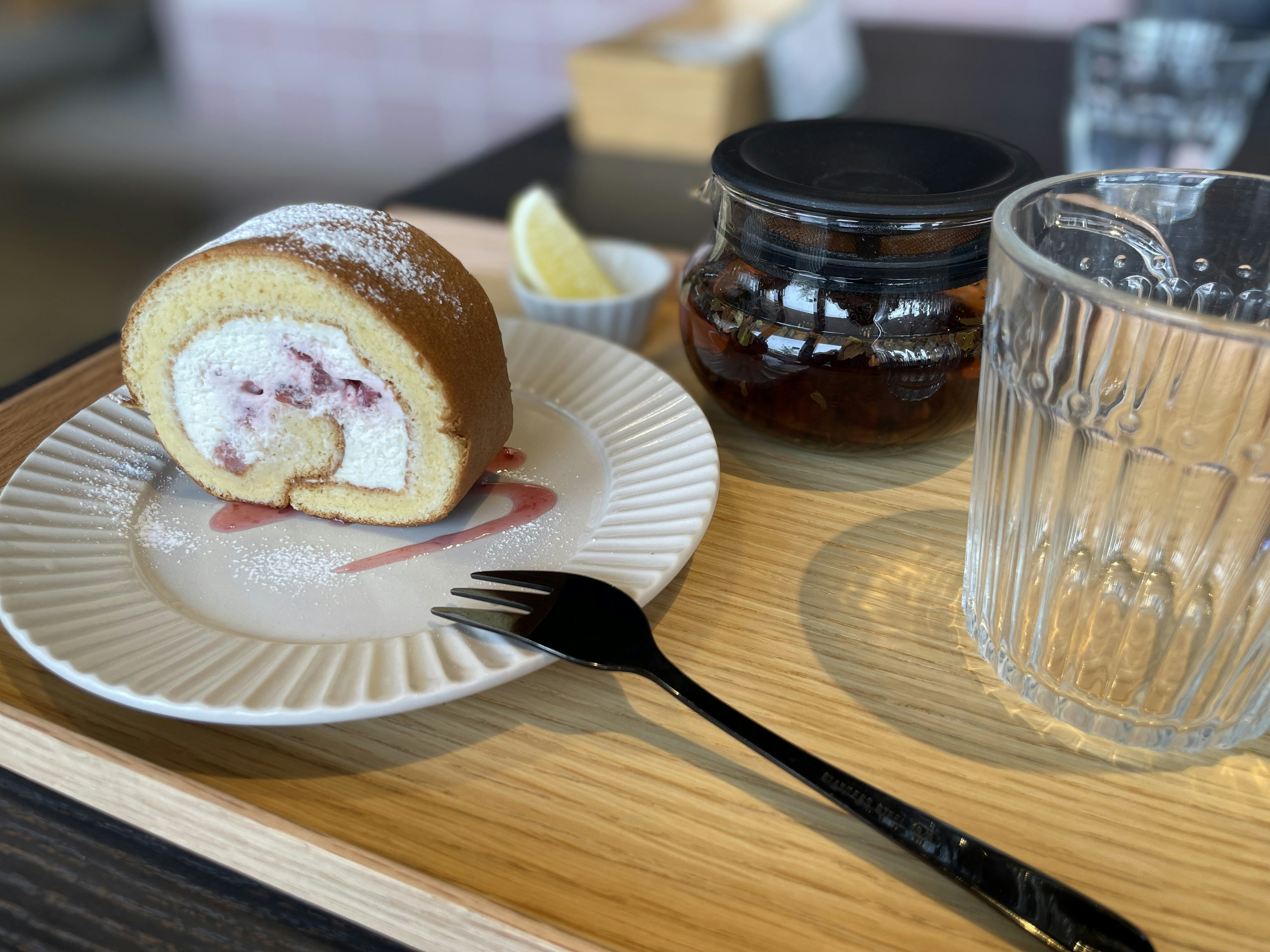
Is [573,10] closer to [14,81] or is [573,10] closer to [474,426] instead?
[14,81]

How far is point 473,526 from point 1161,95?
1.53 m

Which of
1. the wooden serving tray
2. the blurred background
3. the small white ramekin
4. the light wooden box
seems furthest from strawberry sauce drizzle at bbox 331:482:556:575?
the light wooden box

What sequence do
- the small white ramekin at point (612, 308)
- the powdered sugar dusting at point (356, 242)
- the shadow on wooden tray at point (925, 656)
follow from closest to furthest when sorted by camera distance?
the shadow on wooden tray at point (925, 656) → the powdered sugar dusting at point (356, 242) → the small white ramekin at point (612, 308)

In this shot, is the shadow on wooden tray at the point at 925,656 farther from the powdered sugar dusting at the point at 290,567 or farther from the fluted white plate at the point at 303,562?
the powdered sugar dusting at the point at 290,567

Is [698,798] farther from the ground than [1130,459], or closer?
closer

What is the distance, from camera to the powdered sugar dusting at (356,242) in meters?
0.63

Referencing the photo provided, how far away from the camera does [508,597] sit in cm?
57

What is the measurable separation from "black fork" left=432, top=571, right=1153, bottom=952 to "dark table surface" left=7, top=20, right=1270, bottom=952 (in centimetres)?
18

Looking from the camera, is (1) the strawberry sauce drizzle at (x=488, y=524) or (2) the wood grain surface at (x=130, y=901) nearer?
(2) the wood grain surface at (x=130, y=901)

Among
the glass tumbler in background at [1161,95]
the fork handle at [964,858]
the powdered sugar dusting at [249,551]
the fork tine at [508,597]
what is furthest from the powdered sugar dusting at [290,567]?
the glass tumbler in background at [1161,95]

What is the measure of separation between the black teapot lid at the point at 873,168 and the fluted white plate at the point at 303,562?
18 centimetres

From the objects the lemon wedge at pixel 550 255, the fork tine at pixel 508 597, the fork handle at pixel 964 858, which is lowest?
the fork handle at pixel 964 858

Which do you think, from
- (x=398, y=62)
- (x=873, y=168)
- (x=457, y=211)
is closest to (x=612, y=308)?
(x=873, y=168)

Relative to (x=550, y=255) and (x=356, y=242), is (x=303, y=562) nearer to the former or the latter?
(x=356, y=242)
